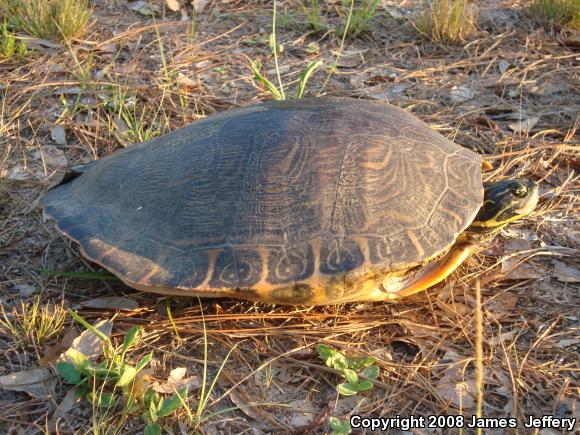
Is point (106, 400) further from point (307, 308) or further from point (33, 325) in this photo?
point (307, 308)

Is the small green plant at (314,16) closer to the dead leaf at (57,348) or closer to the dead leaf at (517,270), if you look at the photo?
the dead leaf at (517,270)

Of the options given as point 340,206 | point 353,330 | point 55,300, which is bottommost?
point 353,330

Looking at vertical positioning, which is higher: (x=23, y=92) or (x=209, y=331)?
(x=23, y=92)

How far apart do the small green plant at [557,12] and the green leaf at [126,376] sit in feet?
15.6

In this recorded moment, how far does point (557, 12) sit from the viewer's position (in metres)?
5.17

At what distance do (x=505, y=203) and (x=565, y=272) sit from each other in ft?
1.80

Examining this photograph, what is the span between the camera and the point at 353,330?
2.84 meters

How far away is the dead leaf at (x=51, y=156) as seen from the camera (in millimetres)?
3918

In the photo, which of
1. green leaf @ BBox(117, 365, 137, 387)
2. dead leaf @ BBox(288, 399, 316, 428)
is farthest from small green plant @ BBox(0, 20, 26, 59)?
dead leaf @ BBox(288, 399, 316, 428)

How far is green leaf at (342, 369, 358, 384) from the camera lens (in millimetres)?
2529

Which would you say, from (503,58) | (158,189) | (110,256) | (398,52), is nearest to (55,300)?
(110,256)

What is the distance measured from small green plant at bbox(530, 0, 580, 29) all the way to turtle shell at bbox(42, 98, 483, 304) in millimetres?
2904

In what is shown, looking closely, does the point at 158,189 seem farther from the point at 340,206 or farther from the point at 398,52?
the point at 398,52

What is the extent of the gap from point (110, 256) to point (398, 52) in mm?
3398
